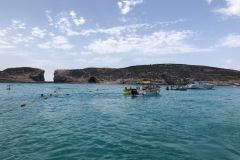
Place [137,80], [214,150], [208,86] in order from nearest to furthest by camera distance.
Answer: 1. [214,150]
2. [208,86]
3. [137,80]

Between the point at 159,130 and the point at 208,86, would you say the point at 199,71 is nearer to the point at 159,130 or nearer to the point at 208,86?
the point at 208,86

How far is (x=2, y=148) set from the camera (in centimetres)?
1703

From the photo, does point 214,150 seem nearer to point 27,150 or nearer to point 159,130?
point 159,130

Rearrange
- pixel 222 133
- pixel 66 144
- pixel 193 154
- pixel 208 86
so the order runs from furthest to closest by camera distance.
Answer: pixel 208 86
pixel 222 133
pixel 66 144
pixel 193 154

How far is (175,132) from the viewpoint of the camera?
22.6 metres

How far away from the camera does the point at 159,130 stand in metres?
23.3

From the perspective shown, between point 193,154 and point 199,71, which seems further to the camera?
point 199,71

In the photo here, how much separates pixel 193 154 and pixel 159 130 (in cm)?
735

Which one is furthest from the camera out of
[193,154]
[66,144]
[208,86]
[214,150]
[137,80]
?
[137,80]

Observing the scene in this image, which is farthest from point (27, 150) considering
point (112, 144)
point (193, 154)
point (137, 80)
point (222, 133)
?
point (137, 80)

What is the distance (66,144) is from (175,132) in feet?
31.0

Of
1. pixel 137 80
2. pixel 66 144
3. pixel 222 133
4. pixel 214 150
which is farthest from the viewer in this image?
pixel 137 80

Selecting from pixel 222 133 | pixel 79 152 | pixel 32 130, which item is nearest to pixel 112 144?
pixel 79 152

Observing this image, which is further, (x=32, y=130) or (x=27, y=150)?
(x=32, y=130)
